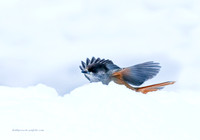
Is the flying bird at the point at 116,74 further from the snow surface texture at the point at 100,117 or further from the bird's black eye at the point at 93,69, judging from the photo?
the snow surface texture at the point at 100,117

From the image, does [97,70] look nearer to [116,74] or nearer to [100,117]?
[116,74]

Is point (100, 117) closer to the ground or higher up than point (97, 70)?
closer to the ground

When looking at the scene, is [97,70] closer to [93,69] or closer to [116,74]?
[93,69]

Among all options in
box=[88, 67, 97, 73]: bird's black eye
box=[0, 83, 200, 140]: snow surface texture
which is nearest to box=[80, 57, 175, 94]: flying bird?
box=[88, 67, 97, 73]: bird's black eye

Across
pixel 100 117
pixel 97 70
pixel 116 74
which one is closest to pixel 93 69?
pixel 97 70

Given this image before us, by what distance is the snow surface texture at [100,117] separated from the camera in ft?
7.39

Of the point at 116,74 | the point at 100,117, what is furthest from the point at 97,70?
the point at 100,117

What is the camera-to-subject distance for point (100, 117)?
235 cm

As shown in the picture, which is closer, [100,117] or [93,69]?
[100,117]

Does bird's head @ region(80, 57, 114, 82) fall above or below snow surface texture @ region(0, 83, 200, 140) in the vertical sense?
above

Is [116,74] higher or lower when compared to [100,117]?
higher

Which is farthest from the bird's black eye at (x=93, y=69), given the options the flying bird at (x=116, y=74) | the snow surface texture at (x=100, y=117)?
the snow surface texture at (x=100, y=117)

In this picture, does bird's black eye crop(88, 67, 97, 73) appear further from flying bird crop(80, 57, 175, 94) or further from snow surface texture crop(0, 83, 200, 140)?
snow surface texture crop(0, 83, 200, 140)

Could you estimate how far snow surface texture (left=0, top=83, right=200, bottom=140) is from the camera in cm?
225
